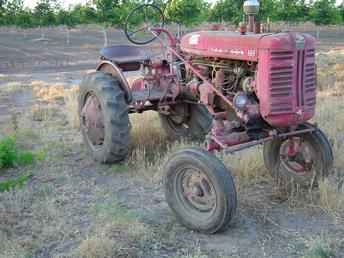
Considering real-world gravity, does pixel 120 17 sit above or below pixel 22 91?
above

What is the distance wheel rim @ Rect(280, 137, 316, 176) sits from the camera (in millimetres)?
4562

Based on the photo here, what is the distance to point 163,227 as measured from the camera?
158 inches

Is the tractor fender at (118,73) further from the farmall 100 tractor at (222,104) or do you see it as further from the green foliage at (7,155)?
the green foliage at (7,155)

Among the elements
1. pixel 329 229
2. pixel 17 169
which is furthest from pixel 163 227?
pixel 17 169

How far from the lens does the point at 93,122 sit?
224 inches

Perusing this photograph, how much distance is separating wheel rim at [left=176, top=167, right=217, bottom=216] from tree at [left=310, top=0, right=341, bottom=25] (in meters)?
28.6

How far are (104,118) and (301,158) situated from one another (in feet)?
7.15

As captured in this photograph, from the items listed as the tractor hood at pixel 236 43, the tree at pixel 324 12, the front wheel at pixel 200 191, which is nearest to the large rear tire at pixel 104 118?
the tractor hood at pixel 236 43

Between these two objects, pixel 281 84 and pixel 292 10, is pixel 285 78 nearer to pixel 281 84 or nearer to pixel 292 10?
pixel 281 84

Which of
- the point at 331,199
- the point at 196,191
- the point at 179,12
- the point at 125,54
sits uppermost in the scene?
the point at 179,12

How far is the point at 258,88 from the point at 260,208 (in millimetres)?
1125

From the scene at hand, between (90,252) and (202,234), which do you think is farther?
(202,234)

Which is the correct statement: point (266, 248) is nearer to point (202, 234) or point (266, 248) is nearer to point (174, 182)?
point (202, 234)

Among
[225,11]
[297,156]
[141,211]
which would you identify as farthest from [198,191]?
[225,11]
